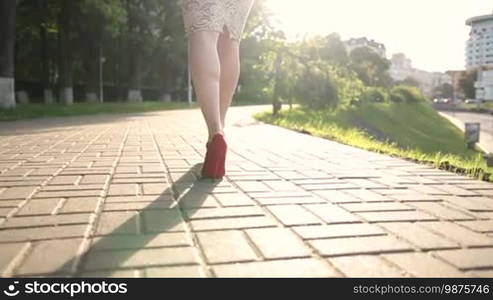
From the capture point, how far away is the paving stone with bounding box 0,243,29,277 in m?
1.63

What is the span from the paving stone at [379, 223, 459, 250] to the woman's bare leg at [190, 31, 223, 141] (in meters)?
1.40

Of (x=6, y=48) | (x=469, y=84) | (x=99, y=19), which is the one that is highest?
(x=99, y=19)

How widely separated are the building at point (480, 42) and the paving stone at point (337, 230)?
13870 centimetres

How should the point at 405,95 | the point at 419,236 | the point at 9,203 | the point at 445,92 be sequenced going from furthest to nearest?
the point at 445,92, the point at 405,95, the point at 9,203, the point at 419,236

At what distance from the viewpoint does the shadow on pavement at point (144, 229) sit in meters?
1.64

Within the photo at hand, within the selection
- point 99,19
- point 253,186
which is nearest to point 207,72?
point 253,186

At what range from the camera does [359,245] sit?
1866 millimetres

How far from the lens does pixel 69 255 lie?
174 centimetres

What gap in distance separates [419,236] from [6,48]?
17.6 meters

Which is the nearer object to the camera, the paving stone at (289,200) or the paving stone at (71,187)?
the paving stone at (289,200)

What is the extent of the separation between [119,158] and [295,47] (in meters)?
15.4

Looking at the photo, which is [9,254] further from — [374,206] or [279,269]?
[374,206]

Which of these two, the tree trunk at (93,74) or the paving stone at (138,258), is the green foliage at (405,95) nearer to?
the tree trunk at (93,74)

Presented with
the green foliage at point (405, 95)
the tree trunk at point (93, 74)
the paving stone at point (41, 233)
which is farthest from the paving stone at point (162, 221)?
the green foliage at point (405, 95)
